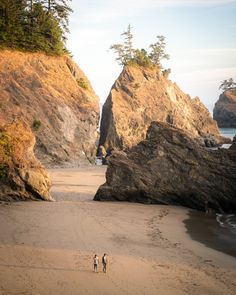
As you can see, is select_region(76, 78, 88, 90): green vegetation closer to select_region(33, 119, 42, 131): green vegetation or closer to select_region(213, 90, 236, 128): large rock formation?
select_region(33, 119, 42, 131): green vegetation

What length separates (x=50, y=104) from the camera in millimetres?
49500

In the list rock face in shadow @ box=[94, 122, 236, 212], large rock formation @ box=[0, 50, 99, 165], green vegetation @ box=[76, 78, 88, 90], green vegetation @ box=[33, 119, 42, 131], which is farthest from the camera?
green vegetation @ box=[76, 78, 88, 90]

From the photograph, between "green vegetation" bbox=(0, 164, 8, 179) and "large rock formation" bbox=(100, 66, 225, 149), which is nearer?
"green vegetation" bbox=(0, 164, 8, 179)

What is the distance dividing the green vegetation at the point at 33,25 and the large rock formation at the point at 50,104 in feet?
4.45

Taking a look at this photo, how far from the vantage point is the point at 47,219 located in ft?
63.1

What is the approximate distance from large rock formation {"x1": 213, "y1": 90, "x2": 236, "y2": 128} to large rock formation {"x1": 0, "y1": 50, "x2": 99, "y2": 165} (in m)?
76.3

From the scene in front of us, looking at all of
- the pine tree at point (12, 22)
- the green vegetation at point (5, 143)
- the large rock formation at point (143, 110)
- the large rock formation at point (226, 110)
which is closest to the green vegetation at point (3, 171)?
the green vegetation at point (5, 143)

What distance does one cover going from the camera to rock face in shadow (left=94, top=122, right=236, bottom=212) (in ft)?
81.8

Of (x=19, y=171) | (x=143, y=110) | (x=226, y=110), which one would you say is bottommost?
(x=19, y=171)

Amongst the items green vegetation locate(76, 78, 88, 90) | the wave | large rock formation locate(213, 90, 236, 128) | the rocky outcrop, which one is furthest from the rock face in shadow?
large rock formation locate(213, 90, 236, 128)

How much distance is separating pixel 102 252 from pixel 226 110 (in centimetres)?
11479

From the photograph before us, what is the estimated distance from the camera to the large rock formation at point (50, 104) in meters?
47.0

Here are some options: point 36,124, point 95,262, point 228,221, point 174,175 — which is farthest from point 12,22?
point 95,262

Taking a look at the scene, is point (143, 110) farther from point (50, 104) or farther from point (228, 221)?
point (228, 221)
